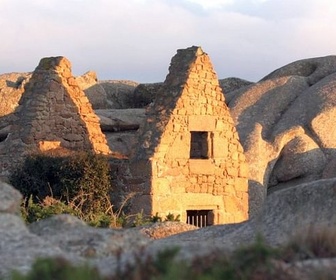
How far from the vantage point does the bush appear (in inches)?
787

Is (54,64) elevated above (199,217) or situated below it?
above

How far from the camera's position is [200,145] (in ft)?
68.9

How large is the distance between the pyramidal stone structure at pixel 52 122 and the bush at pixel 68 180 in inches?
29.9

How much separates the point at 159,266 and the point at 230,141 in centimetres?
1441

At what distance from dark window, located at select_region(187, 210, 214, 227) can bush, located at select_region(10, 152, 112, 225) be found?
6.29 feet

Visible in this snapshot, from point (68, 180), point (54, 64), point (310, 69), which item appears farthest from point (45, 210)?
point (310, 69)

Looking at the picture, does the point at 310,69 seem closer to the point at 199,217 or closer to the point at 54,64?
the point at 199,217

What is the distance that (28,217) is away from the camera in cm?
1753

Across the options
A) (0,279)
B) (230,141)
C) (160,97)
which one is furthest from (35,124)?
(0,279)

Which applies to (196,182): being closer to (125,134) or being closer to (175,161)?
(175,161)

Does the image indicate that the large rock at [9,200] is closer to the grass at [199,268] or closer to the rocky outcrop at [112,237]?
the rocky outcrop at [112,237]

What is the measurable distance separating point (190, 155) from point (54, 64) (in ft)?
11.2

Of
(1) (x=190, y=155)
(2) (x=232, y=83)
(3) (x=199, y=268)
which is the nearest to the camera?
(3) (x=199, y=268)

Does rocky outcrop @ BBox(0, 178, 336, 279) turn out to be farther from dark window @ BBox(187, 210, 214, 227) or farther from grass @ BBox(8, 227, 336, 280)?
dark window @ BBox(187, 210, 214, 227)
